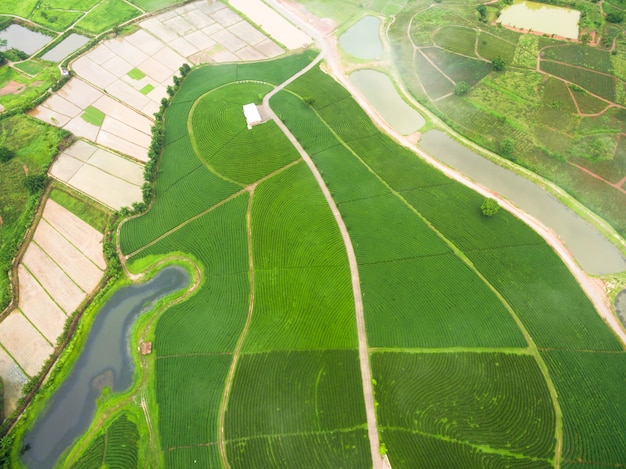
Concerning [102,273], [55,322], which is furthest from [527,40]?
[55,322]

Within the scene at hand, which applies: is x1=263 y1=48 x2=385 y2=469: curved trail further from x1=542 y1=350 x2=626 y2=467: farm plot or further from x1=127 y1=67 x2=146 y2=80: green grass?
x1=127 y1=67 x2=146 y2=80: green grass

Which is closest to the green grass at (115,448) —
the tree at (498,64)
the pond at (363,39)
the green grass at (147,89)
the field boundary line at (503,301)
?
the field boundary line at (503,301)

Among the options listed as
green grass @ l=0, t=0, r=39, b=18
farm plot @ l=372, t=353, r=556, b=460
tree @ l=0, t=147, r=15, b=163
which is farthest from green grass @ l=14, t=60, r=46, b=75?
farm plot @ l=372, t=353, r=556, b=460

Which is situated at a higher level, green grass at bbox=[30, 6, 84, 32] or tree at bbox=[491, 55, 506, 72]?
green grass at bbox=[30, 6, 84, 32]

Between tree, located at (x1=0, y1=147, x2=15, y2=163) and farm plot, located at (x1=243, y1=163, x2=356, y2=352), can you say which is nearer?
farm plot, located at (x1=243, y1=163, x2=356, y2=352)

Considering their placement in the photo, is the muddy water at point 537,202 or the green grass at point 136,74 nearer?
the muddy water at point 537,202

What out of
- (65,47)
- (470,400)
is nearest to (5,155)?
(65,47)

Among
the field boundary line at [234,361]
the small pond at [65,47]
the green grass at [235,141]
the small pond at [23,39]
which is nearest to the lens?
the field boundary line at [234,361]

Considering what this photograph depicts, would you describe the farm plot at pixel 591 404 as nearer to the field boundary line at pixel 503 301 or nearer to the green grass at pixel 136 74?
the field boundary line at pixel 503 301
